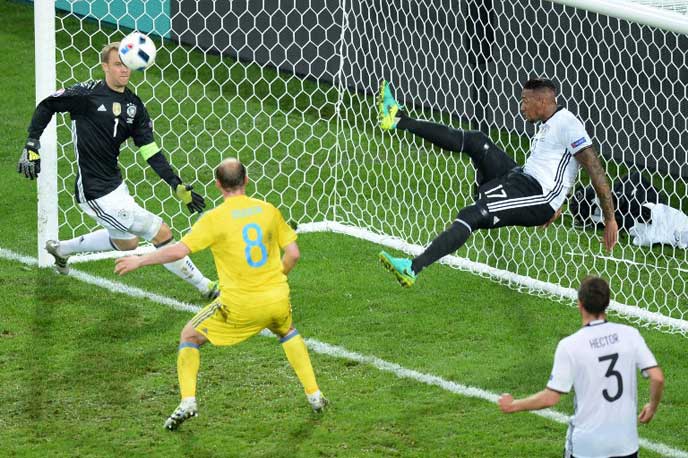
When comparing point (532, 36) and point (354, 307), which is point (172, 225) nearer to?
point (354, 307)

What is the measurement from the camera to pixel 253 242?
25.3 feet

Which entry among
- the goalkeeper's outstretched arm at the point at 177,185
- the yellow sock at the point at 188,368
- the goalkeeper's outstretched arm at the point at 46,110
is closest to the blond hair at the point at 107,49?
the goalkeeper's outstretched arm at the point at 46,110

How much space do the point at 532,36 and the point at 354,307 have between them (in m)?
5.18

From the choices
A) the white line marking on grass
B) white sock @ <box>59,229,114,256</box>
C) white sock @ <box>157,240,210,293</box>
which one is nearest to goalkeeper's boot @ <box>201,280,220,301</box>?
white sock @ <box>157,240,210,293</box>

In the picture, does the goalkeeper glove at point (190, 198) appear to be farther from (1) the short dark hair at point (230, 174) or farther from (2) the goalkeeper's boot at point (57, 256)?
(1) the short dark hair at point (230, 174)

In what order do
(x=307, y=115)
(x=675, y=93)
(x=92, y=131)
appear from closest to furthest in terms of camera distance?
(x=92, y=131) < (x=675, y=93) < (x=307, y=115)

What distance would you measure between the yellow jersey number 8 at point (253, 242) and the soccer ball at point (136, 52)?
2436 millimetres

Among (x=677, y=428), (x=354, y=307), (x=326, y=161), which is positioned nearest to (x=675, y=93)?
(x=326, y=161)

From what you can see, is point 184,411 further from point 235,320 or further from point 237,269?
point 237,269

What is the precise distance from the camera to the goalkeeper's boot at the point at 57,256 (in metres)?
10.4

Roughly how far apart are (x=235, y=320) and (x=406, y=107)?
23.3ft

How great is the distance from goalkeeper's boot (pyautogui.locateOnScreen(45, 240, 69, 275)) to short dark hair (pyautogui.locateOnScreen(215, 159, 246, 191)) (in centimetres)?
317

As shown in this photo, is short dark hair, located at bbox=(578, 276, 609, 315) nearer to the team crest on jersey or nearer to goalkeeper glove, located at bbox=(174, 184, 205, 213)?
goalkeeper glove, located at bbox=(174, 184, 205, 213)

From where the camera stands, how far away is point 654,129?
13922 mm
